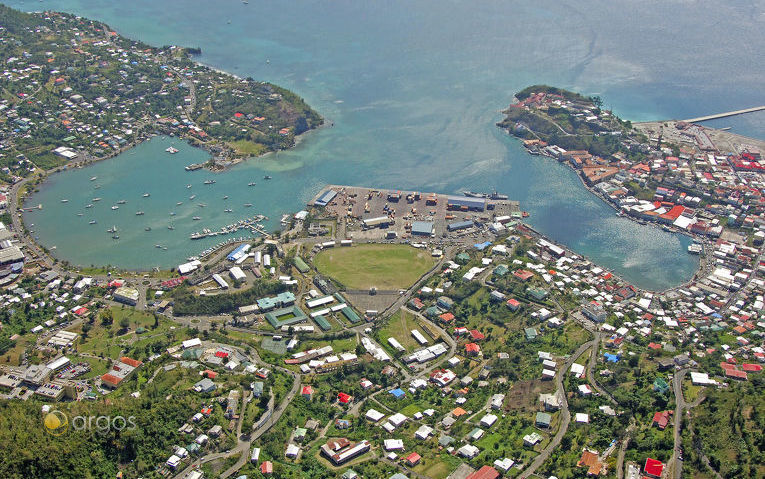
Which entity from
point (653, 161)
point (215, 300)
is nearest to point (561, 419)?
point (215, 300)

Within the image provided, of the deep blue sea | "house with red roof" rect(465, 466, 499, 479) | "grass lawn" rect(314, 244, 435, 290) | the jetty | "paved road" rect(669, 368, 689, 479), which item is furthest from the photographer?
the deep blue sea

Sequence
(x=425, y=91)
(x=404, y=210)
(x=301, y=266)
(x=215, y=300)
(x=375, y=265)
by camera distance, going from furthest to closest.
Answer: (x=425, y=91), (x=404, y=210), (x=375, y=265), (x=301, y=266), (x=215, y=300)

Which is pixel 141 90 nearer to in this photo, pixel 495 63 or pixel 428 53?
pixel 428 53

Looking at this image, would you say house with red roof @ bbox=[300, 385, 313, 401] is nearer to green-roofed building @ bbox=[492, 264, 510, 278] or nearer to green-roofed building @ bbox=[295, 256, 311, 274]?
green-roofed building @ bbox=[295, 256, 311, 274]

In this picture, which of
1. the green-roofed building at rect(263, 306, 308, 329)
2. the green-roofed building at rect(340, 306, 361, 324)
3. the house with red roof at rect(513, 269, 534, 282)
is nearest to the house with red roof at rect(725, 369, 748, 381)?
the house with red roof at rect(513, 269, 534, 282)

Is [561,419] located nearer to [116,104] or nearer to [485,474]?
[485,474]
